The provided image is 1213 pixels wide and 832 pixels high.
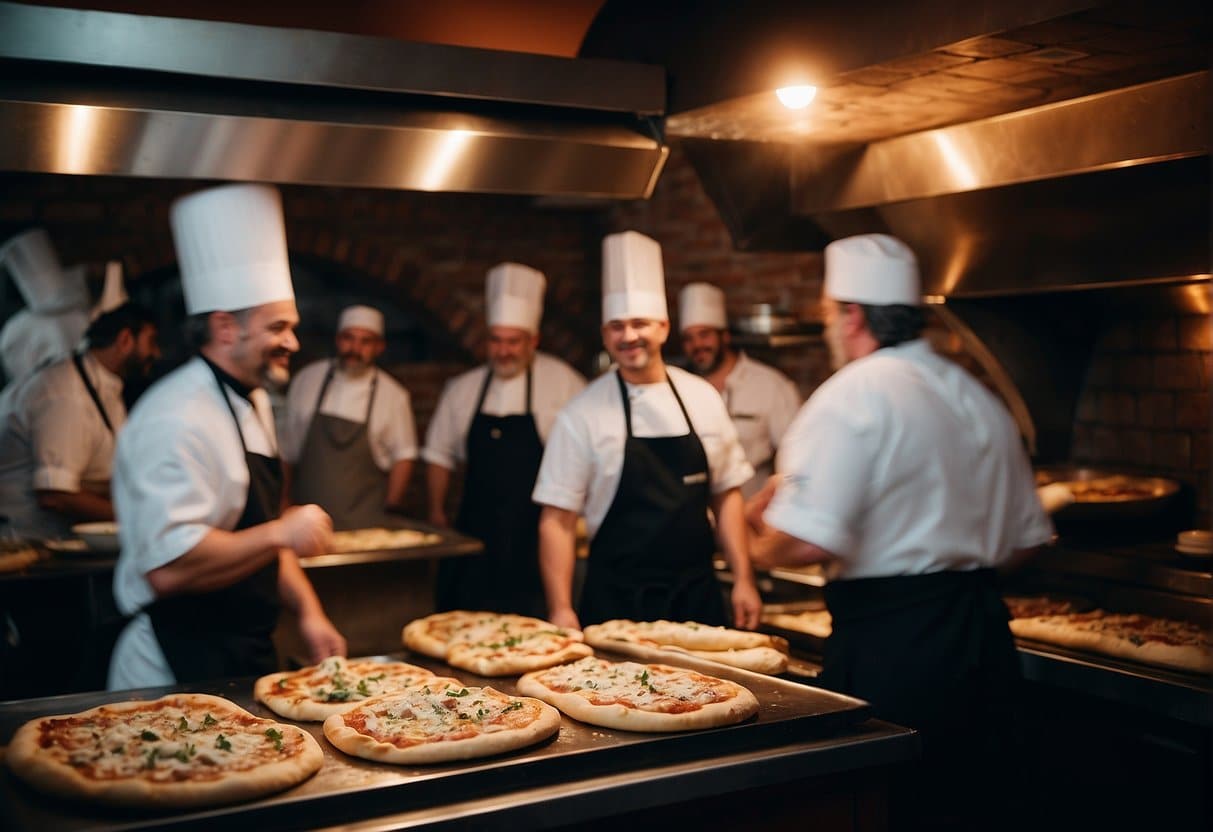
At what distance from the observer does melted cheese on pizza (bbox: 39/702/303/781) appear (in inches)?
70.4

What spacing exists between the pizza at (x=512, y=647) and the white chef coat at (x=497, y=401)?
233 cm

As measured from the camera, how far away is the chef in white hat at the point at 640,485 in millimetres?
3469

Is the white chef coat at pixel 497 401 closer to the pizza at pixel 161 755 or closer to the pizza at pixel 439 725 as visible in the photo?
the pizza at pixel 439 725

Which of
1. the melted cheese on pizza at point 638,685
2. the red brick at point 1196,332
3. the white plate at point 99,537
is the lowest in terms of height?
the melted cheese on pizza at point 638,685

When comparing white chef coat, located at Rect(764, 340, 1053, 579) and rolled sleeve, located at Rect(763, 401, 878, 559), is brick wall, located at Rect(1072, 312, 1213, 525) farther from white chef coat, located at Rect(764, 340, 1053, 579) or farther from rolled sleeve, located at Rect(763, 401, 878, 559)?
rolled sleeve, located at Rect(763, 401, 878, 559)

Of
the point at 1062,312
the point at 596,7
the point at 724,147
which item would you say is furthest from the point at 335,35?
the point at 1062,312

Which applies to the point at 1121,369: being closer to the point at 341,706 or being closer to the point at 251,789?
the point at 341,706

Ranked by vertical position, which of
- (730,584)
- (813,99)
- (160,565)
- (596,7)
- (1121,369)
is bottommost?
(730,584)

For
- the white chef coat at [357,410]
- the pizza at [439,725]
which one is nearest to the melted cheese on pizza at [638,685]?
the pizza at [439,725]

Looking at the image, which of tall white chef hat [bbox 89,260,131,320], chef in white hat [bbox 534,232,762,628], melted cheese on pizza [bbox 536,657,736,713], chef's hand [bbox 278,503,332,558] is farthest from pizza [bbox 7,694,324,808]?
tall white chef hat [bbox 89,260,131,320]

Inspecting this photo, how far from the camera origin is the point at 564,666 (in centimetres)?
259

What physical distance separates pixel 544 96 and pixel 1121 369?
2.02 meters

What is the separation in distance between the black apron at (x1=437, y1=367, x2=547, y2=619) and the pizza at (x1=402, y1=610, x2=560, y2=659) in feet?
5.71

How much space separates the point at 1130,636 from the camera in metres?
2.86
